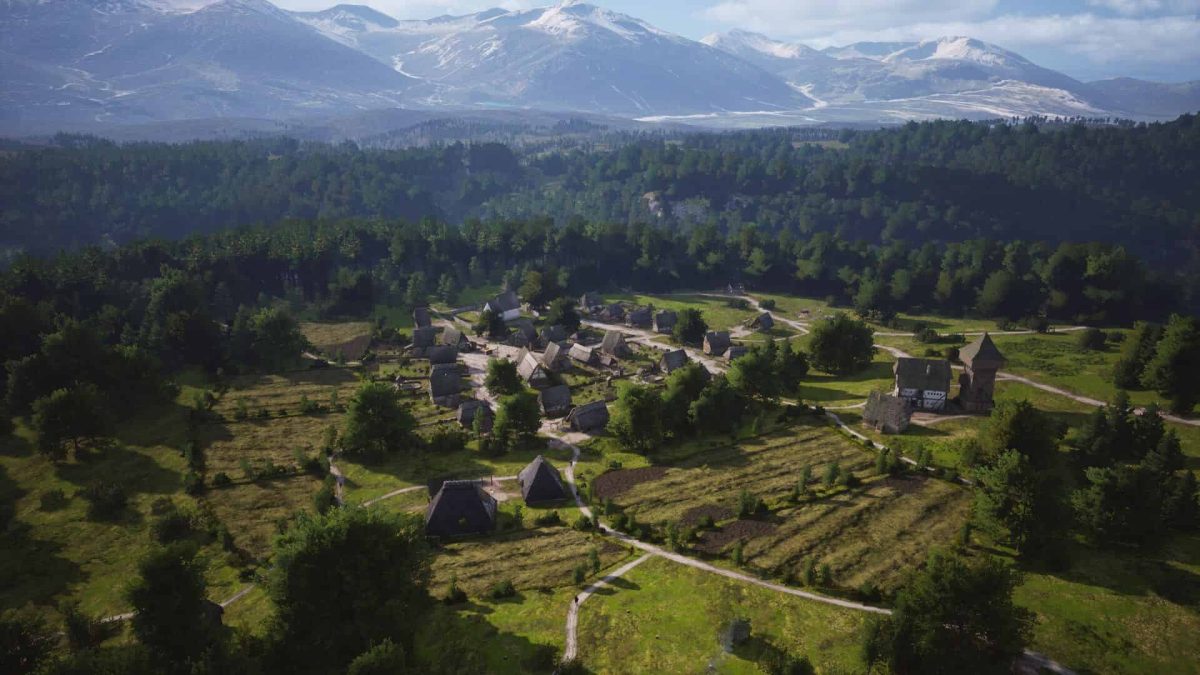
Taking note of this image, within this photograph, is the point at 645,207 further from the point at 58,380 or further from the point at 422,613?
the point at 422,613

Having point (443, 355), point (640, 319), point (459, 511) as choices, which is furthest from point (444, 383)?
point (640, 319)

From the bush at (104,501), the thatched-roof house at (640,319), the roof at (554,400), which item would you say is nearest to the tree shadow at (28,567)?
the bush at (104,501)

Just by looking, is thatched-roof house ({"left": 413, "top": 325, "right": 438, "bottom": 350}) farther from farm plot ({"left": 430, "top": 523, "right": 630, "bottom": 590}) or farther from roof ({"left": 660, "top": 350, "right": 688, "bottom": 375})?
farm plot ({"left": 430, "top": 523, "right": 630, "bottom": 590})

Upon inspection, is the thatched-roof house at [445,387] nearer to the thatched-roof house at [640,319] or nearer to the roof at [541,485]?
the roof at [541,485]

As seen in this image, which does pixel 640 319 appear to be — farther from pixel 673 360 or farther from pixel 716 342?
pixel 673 360

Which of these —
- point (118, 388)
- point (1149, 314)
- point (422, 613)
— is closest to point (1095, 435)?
point (422, 613)

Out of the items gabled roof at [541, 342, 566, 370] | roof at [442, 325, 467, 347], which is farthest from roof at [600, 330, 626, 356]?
roof at [442, 325, 467, 347]
